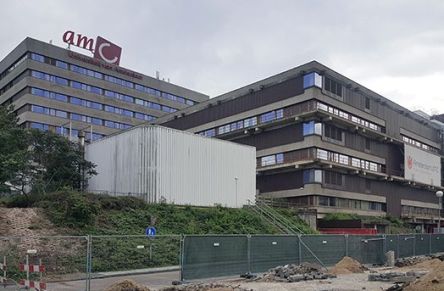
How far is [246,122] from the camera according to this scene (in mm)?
62188

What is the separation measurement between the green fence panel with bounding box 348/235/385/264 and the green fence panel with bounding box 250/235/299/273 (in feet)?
17.7

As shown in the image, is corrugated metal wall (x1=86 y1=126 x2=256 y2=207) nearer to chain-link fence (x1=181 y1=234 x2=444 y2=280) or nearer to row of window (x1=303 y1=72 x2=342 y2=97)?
row of window (x1=303 y1=72 x2=342 y2=97)

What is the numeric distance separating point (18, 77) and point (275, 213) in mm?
54334

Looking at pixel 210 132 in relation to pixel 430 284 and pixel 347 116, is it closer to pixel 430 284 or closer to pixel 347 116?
pixel 347 116

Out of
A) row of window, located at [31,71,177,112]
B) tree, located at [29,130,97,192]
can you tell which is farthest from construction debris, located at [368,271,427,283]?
row of window, located at [31,71,177,112]

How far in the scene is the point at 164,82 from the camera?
101062mm

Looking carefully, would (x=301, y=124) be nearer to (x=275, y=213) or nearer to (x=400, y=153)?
(x=275, y=213)

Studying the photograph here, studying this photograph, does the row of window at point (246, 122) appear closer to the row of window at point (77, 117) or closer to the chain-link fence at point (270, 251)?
the row of window at point (77, 117)

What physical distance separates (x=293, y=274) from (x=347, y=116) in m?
41.1

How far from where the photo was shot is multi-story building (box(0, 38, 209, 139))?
258ft

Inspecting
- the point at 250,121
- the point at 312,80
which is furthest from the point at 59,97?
the point at 312,80

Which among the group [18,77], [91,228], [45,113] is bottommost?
[91,228]

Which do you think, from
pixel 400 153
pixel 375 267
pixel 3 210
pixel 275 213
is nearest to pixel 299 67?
pixel 275 213

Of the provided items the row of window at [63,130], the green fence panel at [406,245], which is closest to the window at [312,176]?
the green fence panel at [406,245]
